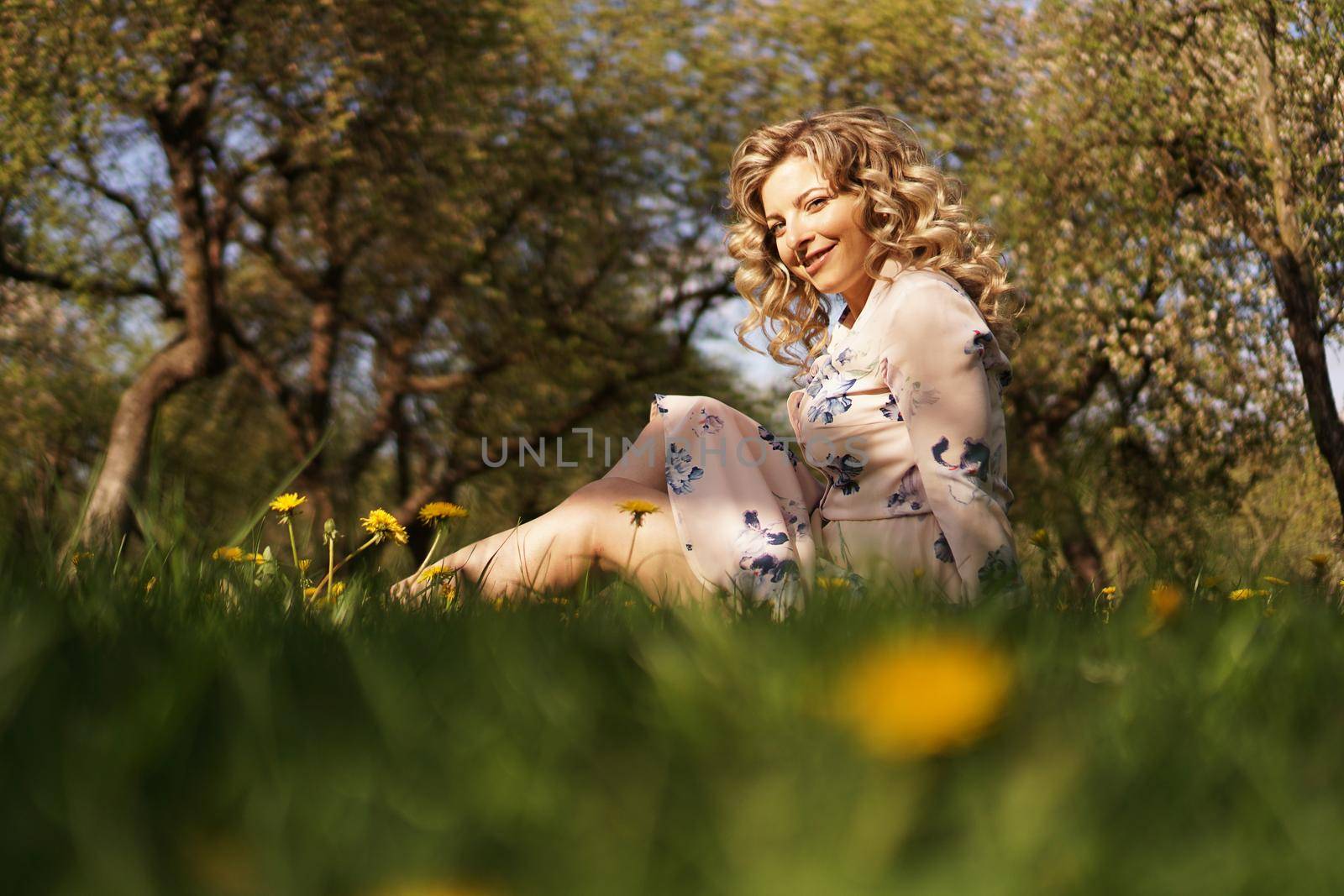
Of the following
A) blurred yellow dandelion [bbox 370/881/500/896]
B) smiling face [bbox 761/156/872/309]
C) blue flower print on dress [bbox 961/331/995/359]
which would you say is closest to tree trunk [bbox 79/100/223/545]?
smiling face [bbox 761/156/872/309]

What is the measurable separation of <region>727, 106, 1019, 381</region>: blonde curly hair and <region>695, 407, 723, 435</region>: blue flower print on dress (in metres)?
0.64

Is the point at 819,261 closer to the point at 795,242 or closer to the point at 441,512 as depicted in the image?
the point at 795,242

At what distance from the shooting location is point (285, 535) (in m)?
2.69

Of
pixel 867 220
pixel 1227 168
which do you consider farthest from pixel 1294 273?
pixel 867 220

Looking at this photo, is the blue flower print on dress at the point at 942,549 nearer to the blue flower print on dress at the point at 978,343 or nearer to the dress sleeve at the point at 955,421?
the dress sleeve at the point at 955,421

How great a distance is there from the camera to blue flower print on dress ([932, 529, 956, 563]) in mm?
2941

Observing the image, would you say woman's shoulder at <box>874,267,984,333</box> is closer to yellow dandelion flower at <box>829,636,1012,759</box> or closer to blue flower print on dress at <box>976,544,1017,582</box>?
blue flower print on dress at <box>976,544,1017,582</box>

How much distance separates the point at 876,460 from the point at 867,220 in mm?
1031

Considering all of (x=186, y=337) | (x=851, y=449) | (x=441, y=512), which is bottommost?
(x=186, y=337)

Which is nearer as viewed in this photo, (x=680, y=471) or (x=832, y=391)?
(x=680, y=471)

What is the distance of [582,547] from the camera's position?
2971 mm

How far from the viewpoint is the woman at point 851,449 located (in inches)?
110

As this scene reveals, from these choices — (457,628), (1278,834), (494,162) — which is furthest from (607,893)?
(494,162)

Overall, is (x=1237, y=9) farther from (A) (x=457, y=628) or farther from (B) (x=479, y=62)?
(A) (x=457, y=628)
